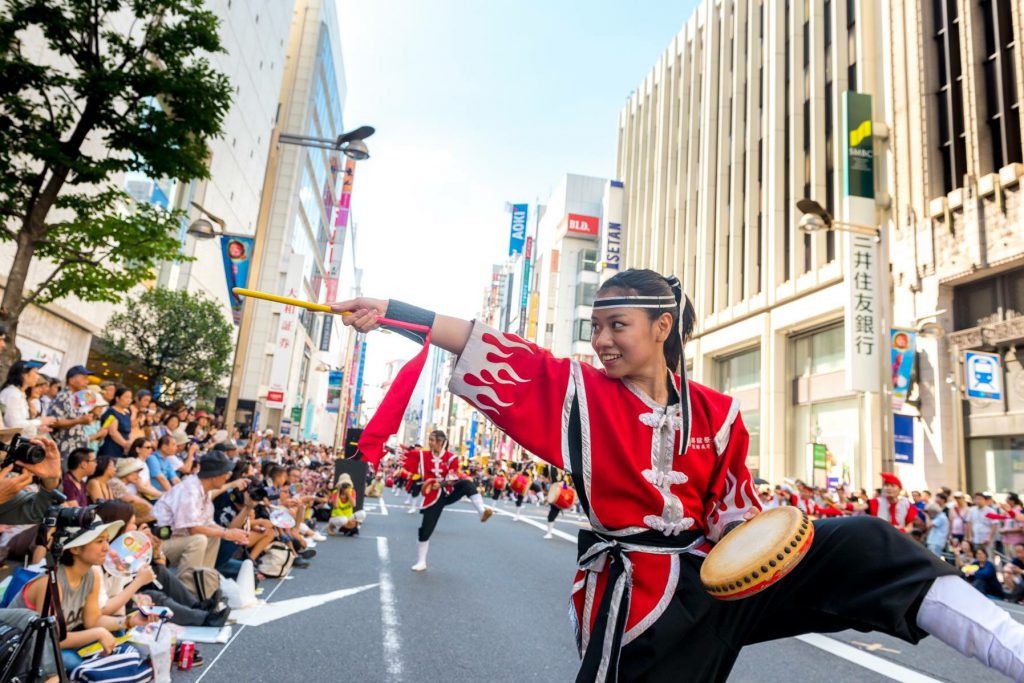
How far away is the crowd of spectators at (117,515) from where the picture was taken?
3795 mm

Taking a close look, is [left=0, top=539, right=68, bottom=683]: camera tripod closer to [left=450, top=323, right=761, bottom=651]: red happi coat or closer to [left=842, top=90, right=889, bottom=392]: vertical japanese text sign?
[left=450, top=323, right=761, bottom=651]: red happi coat

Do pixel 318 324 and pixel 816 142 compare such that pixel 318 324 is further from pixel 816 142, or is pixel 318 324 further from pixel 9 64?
pixel 9 64

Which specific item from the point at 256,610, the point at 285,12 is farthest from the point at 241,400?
the point at 256,610

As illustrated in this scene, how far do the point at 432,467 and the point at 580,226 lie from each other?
1923 inches

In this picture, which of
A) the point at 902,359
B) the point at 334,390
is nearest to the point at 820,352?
the point at 902,359

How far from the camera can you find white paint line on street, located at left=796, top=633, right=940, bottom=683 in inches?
188

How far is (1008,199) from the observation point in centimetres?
1570

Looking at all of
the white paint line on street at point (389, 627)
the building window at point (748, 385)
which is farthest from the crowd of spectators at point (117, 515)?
the building window at point (748, 385)

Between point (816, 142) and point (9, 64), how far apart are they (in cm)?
2115

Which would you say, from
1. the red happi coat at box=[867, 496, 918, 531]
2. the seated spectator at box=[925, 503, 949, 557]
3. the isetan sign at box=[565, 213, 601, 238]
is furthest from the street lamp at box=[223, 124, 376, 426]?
the isetan sign at box=[565, 213, 601, 238]

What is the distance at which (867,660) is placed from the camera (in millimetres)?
5234

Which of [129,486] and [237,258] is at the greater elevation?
[237,258]

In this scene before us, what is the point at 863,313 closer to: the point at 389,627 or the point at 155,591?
the point at 389,627

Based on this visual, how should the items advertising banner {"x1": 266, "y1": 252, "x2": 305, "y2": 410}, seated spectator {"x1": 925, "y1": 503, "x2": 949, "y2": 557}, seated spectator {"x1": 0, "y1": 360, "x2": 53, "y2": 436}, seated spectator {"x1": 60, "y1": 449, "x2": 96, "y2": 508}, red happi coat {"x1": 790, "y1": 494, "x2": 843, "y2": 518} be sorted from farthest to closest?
advertising banner {"x1": 266, "y1": 252, "x2": 305, "y2": 410}
red happi coat {"x1": 790, "y1": 494, "x2": 843, "y2": 518}
seated spectator {"x1": 925, "y1": 503, "x2": 949, "y2": 557}
seated spectator {"x1": 0, "y1": 360, "x2": 53, "y2": 436}
seated spectator {"x1": 60, "y1": 449, "x2": 96, "y2": 508}
